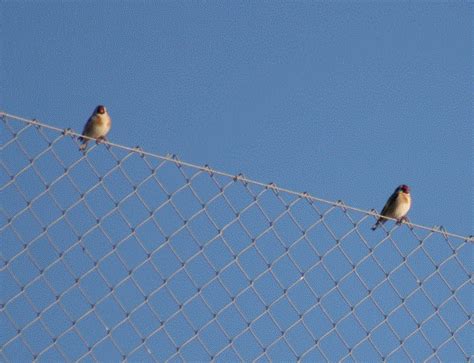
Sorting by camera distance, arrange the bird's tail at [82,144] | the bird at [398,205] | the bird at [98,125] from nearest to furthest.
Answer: the bird's tail at [82,144] → the bird at [98,125] → the bird at [398,205]

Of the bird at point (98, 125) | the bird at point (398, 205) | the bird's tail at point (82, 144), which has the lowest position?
the bird's tail at point (82, 144)

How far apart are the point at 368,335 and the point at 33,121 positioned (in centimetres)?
129

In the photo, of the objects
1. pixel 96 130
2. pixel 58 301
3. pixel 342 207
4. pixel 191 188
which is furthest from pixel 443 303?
pixel 96 130

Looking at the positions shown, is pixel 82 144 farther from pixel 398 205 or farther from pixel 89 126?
pixel 398 205

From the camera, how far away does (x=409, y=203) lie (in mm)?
6301

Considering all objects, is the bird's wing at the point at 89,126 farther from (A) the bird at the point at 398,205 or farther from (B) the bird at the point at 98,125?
(A) the bird at the point at 398,205

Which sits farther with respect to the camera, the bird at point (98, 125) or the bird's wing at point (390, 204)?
the bird's wing at point (390, 204)

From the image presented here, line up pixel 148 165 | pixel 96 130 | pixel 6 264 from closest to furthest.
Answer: pixel 6 264, pixel 148 165, pixel 96 130

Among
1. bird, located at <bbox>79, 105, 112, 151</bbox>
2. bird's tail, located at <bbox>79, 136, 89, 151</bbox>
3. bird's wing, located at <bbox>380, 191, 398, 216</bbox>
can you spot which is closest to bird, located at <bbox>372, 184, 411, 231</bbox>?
bird's wing, located at <bbox>380, 191, 398, 216</bbox>

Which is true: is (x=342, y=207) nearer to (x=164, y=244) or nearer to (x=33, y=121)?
(x=164, y=244)

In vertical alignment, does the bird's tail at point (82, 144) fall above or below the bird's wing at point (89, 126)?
below

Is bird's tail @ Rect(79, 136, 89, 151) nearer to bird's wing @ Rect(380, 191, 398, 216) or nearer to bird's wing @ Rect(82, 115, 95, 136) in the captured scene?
bird's wing @ Rect(82, 115, 95, 136)

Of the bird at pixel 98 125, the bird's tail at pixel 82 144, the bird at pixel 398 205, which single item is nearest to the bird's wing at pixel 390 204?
the bird at pixel 398 205

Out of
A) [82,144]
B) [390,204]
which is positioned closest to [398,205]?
[390,204]
